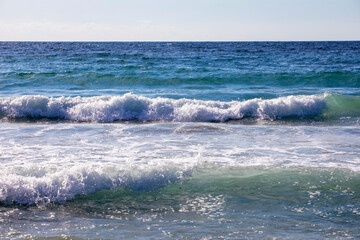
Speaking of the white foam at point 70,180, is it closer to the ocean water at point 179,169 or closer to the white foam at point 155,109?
the ocean water at point 179,169

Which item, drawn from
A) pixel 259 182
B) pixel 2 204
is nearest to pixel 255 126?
pixel 259 182

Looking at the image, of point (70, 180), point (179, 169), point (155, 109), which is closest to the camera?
point (70, 180)

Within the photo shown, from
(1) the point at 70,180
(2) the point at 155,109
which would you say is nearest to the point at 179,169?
(1) the point at 70,180

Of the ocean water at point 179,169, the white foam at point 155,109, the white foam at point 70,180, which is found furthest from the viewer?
the white foam at point 155,109

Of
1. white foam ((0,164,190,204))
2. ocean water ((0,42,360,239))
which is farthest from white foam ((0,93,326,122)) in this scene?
white foam ((0,164,190,204))

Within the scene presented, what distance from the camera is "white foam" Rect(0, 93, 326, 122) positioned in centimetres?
1182

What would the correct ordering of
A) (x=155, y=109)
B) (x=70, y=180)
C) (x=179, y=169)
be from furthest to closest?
(x=155, y=109) → (x=179, y=169) → (x=70, y=180)

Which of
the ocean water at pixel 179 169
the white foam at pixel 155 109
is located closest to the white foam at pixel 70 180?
the ocean water at pixel 179 169

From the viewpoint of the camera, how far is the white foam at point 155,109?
1182 centimetres

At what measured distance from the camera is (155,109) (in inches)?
481

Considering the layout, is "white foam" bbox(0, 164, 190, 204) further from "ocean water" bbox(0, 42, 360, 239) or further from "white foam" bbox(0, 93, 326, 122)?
"white foam" bbox(0, 93, 326, 122)

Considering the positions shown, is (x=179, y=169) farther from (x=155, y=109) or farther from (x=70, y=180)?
(x=155, y=109)

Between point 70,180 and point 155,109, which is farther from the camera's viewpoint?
point 155,109

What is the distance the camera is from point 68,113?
1225cm
